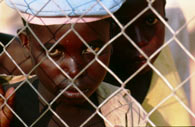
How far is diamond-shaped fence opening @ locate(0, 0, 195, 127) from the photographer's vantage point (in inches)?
46.0

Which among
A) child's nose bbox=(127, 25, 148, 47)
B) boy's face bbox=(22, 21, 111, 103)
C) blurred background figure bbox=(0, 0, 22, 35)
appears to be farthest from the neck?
blurred background figure bbox=(0, 0, 22, 35)

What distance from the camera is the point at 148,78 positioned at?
6.06ft

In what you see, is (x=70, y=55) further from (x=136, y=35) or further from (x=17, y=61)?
(x=17, y=61)

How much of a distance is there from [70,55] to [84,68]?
0.08 meters

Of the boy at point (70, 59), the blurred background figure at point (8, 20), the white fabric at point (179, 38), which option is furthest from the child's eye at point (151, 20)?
the blurred background figure at point (8, 20)

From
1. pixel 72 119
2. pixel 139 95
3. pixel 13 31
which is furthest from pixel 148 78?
pixel 13 31

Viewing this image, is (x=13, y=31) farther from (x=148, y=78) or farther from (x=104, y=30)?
(x=104, y=30)

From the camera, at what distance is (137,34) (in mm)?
1639

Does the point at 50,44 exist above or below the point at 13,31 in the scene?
below

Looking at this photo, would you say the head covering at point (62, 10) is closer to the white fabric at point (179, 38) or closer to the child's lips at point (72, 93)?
the child's lips at point (72, 93)

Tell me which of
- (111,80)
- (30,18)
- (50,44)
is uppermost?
(30,18)

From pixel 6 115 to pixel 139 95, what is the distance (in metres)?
0.68

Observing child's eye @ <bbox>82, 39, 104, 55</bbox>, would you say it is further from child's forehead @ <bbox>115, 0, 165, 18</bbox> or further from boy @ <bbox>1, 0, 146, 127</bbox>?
child's forehead @ <bbox>115, 0, 165, 18</bbox>

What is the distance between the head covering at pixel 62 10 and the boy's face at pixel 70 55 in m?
0.02
